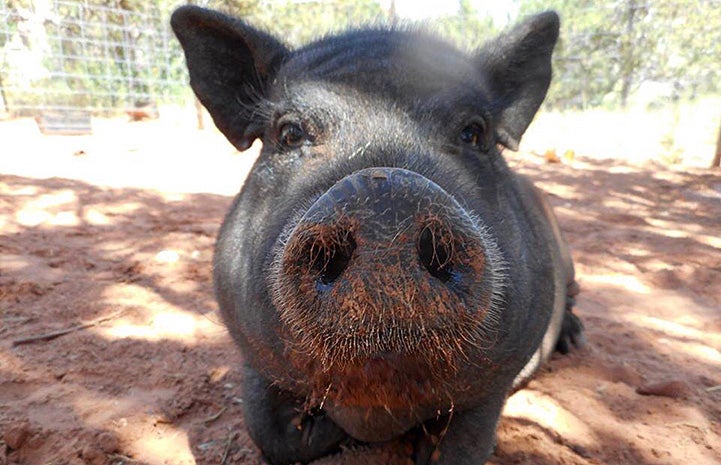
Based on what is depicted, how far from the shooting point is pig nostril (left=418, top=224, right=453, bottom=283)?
1.43 meters

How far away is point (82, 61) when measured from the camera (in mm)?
16047

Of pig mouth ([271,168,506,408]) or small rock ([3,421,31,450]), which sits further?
small rock ([3,421,31,450])

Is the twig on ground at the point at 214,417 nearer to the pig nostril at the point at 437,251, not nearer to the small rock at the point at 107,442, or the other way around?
the small rock at the point at 107,442

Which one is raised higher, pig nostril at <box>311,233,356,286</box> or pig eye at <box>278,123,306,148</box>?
pig nostril at <box>311,233,356,286</box>

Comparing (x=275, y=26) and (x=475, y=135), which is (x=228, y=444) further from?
(x=275, y=26)

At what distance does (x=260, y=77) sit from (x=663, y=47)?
97.4ft

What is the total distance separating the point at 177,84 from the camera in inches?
691

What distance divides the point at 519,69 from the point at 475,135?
0.83 meters

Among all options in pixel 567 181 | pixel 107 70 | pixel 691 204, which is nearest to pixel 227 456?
pixel 691 204

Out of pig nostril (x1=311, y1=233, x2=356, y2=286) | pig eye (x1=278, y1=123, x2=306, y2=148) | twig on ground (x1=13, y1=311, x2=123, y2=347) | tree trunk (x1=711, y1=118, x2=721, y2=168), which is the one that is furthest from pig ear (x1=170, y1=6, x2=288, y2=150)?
tree trunk (x1=711, y1=118, x2=721, y2=168)

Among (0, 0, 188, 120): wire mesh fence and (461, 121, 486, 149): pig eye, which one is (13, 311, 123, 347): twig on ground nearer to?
(461, 121, 486, 149): pig eye

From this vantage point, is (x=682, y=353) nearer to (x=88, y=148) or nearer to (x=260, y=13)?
(x=88, y=148)

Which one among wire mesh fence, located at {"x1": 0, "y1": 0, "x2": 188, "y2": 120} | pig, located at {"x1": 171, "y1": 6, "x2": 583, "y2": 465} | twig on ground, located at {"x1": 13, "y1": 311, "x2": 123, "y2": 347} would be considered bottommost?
wire mesh fence, located at {"x1": 0, "y1": 0, "x2": 188, "y2": 120}

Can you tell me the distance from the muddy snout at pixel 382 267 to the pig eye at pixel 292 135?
794 millimetres
